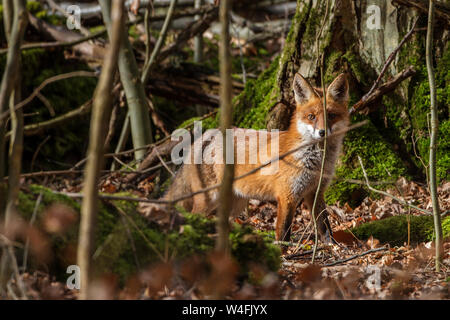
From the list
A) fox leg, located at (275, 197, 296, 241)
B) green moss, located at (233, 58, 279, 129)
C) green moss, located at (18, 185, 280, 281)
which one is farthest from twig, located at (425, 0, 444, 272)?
green moss, located at (233, 58, 279, 129)

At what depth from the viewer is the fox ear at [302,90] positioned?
5.64 meters

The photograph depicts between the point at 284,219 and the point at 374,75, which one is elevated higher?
the point at 374,75

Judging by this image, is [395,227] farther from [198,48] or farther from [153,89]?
[198,48]

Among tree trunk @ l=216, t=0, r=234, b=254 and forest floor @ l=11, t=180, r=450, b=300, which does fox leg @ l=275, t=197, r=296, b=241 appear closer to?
forest floor @ l=11, t=180, r=450, b=300

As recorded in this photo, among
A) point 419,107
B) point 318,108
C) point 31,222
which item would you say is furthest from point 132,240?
point 419,107

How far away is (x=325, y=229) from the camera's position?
18.2ft

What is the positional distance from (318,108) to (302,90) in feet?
1.25

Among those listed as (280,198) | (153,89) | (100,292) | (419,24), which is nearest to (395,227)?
(280,198)

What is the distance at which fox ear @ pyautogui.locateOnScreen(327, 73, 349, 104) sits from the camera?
5473 millimetres

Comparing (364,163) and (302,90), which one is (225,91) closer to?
(302,90)

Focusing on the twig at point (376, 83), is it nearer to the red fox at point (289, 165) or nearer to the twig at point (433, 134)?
the red fox at point (289, 165)

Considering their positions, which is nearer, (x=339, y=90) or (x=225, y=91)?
(x=225, y=91)

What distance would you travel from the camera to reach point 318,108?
555cm
